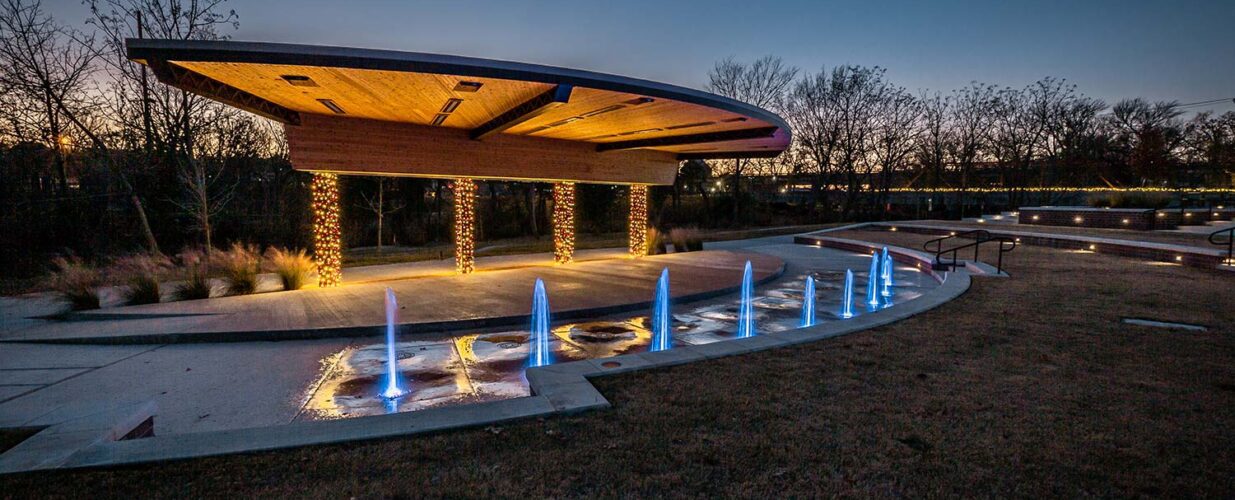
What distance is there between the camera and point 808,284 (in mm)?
11945

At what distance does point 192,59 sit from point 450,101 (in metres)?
3.72

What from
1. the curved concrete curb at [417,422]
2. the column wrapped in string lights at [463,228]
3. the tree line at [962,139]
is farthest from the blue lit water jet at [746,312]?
the tree line at [962,139]

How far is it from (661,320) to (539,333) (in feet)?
6.86

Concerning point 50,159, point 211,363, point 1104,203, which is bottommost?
point 211,363

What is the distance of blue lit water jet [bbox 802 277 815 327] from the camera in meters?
8.75

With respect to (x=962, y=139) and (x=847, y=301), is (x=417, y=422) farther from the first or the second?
(x=962, y=139)

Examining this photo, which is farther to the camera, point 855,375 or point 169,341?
point 169,341

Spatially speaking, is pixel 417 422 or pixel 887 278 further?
pixel 887 278

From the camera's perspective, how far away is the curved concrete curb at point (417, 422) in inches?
136

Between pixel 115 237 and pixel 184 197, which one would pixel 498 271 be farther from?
pixel 115 237

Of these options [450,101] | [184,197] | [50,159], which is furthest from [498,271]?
[50,159]

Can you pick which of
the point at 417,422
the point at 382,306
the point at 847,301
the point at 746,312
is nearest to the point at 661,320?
the point at 746,312

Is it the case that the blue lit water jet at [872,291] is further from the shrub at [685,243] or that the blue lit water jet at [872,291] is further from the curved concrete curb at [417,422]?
the shrub at [685,243]

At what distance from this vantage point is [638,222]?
58.6 feet
